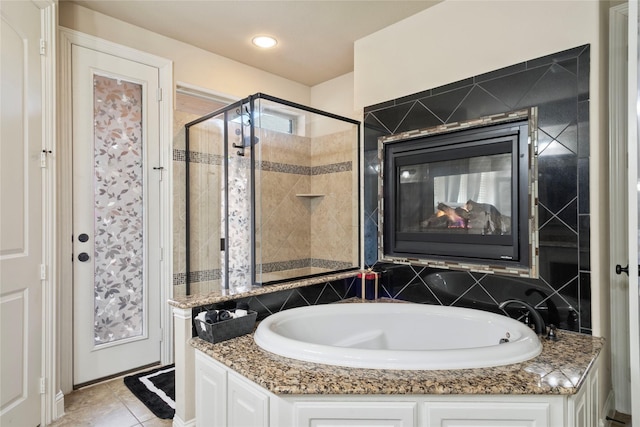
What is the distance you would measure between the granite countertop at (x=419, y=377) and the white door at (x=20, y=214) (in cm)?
116

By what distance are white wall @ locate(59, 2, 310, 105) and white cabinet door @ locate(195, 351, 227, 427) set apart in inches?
86.1

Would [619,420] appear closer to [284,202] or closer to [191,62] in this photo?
[284,202]

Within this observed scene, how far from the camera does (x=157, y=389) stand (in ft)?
7.85

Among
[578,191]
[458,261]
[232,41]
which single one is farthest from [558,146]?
[232,41]

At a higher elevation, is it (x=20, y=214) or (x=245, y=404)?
(x=20, y=214)

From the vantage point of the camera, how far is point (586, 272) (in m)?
1.81

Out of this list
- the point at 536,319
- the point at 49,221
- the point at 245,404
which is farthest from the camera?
the point at 49,221

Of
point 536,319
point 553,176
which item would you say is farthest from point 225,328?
point 553,176

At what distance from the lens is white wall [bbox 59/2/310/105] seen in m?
2.45

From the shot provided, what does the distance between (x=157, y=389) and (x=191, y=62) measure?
8.03ft

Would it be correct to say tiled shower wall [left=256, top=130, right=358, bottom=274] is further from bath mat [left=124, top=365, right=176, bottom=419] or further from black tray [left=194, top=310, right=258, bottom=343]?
bath mat [left=124, top=365, right=176, bottom=419]

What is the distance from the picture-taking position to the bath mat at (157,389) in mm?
2178

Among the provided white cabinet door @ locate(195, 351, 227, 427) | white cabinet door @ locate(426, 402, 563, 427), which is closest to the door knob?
white cabinet door @ locate(426, 402, 563, 427)

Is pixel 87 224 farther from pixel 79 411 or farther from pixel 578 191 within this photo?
pixel 578 191
